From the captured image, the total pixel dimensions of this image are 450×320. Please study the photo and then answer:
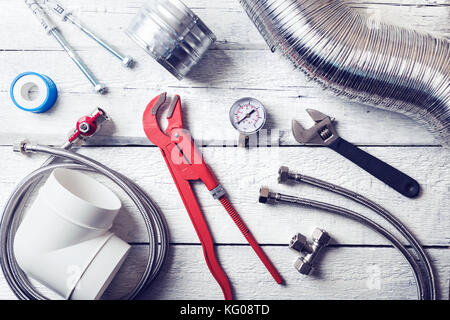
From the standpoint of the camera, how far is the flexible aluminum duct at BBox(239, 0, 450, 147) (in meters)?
0.73

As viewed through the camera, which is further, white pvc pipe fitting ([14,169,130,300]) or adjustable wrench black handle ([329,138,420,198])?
adjustable wrench black handle ([329,138,420,198])

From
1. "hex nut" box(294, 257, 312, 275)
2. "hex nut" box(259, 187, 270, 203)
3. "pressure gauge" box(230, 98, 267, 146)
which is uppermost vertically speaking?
"pressure gauge" box(230, 98, 267, 146)

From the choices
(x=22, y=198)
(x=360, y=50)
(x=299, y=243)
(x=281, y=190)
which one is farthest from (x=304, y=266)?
(x=22, y=198)

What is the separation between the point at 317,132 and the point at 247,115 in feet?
0.52

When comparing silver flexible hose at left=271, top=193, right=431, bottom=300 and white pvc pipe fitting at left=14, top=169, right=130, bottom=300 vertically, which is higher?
silver flexible hose at left=271, top=193, right=431, bottom=300

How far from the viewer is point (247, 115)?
840mm

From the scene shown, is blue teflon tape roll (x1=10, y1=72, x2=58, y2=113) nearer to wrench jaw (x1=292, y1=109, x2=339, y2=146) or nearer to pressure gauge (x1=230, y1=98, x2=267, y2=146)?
pressure gauge (x1=230, y1=98, x2=267, y2=146)

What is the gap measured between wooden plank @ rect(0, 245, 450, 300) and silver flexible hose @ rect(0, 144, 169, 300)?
50mm

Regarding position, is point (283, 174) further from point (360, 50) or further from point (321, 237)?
point (360, 50)

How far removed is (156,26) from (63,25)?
0.83 feet

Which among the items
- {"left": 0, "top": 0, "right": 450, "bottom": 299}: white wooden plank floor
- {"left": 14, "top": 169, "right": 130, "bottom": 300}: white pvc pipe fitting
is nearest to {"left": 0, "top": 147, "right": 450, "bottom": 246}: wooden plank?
{"left": 0, "top": 0, "right": 450, "bottom": 299}: white wooden plank floor

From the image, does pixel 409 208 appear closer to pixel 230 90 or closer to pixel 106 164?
pixel 230 90

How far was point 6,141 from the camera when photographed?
2.91 ft
